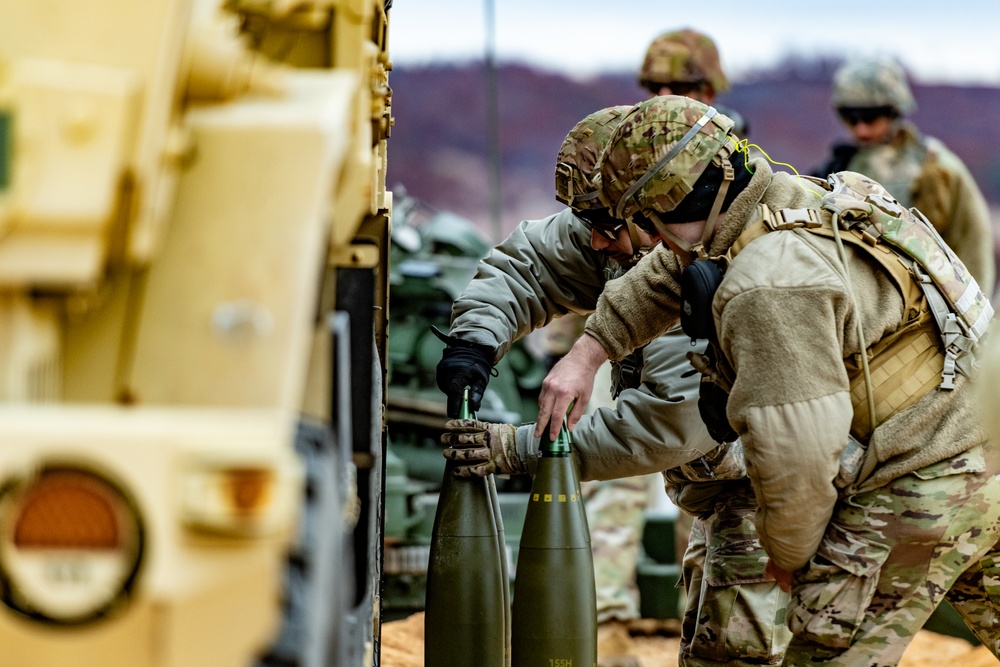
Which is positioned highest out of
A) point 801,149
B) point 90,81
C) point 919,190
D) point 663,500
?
point 801,149

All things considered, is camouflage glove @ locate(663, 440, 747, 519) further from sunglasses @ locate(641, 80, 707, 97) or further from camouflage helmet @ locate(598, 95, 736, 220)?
sunglasses @ locate(641, 80, 707, 97)

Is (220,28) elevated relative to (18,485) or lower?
elevated

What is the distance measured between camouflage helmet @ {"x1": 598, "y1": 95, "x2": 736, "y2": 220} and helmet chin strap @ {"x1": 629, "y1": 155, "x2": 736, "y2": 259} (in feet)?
0.10

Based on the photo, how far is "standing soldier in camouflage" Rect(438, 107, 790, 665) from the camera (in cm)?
462

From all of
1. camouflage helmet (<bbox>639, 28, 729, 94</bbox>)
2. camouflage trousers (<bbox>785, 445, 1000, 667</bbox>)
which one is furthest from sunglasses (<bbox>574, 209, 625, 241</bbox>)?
camouflage helmet (<bbox>639, 28, 729, 94</bbox>)

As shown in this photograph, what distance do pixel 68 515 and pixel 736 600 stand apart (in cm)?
309

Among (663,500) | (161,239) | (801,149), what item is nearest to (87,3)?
(161,239)

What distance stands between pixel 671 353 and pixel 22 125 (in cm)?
295

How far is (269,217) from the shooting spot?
7.38 feet

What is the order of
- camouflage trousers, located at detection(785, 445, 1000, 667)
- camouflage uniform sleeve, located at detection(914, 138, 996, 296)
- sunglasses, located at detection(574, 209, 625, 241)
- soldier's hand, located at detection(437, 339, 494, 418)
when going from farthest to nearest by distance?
camouflage uniform sleeve, located at detection(914, 138, 996, 296) < sunglasses, located at detection(574, 209, 625, 241) < soldier's hand, located at detection(437, 339, 494, 418) < camouflage trousers, located at detection(785, 445, 1000, 667)

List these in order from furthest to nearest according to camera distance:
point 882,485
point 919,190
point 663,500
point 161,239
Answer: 1. point 663,500
2. point 919,190
3. point 882,485
4. point 161,239

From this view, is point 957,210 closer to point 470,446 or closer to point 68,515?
point 470,446

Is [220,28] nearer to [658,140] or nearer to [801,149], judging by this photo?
[658,140]

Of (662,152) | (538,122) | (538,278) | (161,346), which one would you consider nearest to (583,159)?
(538,278)
